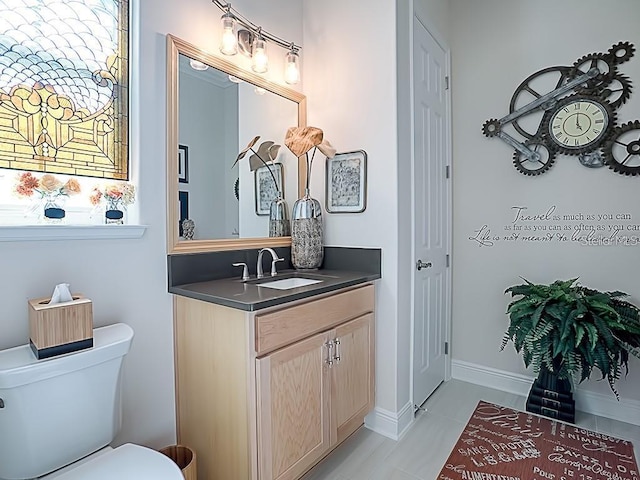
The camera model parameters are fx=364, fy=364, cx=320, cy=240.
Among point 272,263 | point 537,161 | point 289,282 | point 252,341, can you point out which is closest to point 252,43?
point 272,263

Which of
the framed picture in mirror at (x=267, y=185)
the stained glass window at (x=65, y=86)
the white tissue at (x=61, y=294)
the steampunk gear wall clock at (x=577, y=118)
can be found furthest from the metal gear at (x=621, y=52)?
the white tissue at (x=61, y=294)

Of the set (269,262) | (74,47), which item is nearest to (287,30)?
(74,47)

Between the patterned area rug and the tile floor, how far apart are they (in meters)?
0.07

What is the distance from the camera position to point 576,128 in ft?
7.26

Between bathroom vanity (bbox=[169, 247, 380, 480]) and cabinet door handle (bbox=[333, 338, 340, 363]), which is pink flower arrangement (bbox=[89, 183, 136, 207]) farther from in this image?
cabinet door handle (bbox=[333, 338, 340, 363])

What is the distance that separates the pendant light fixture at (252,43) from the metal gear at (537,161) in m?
1.53

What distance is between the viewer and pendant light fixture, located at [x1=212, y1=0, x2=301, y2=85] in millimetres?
1737

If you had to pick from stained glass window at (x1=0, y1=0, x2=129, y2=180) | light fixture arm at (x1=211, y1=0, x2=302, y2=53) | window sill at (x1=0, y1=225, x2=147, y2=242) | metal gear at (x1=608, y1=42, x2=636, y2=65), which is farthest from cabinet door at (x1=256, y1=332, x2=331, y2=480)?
metal gear at (x1=608, y1=42, x2=636, y2=65)

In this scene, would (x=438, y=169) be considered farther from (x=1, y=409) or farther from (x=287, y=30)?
(x=1, y=409)

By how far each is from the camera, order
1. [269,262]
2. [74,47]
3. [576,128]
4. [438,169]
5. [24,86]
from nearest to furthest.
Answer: [24,86] → [74,47] → [269,262] → [576,128] → [438,169]

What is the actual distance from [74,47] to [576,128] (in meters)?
2.62

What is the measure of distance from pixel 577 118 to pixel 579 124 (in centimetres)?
4

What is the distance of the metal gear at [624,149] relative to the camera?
80.9 inches

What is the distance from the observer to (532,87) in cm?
237
